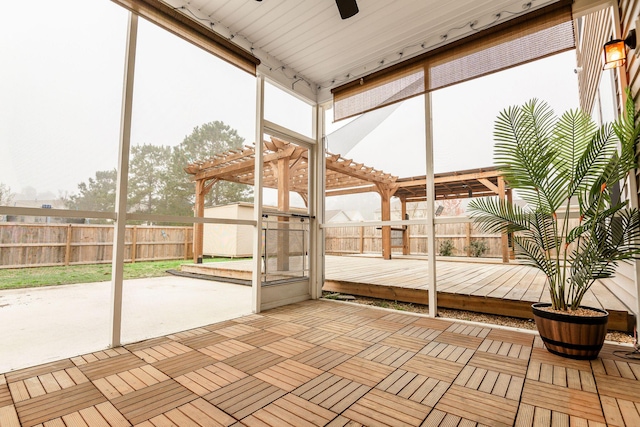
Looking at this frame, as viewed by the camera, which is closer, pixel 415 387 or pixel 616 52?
pixel 415 387

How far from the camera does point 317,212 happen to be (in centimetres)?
415

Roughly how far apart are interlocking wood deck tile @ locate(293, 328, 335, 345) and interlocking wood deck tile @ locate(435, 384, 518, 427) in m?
1.06

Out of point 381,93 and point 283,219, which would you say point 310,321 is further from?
point 381,93

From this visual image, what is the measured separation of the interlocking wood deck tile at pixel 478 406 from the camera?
139cm

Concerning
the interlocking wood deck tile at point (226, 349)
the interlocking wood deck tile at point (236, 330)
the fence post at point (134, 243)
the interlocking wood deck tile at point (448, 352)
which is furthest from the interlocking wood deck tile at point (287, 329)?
the fence post at point (134, 243)

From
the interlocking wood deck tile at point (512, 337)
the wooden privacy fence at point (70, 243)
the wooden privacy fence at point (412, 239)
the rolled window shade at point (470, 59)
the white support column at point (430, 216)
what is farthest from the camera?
the wooden privacy fence at point (412, 239)

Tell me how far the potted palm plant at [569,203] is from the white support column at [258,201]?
7.05 ft

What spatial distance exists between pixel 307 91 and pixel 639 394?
406 centimetres

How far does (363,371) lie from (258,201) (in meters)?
2.12

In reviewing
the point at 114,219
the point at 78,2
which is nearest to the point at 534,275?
the point at 114,219

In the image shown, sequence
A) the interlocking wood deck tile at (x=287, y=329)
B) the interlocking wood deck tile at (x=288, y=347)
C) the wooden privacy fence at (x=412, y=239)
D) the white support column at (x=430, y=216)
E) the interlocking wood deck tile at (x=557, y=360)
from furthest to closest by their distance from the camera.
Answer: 1. the wooden privacy fence at (x=412, y=239)
2. the white support column at (x=430, y=216)
3. the interlocking wood deck tile at (x=287, y=329)
4. the interlocking wood deck tile at (x=288, y=347)
5. the interlocking wood deck tile at (x=557, y=360)

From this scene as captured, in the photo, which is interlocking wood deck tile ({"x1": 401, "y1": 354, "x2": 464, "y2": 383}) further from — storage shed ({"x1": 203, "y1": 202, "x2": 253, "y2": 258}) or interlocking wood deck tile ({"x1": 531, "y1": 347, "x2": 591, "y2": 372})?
storage shed ({"x1": 203, "y1": 202, "x2": 253, "y2": 258})

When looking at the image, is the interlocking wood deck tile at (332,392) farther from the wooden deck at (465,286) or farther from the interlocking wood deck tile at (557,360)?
the wooden deck at (465,286)

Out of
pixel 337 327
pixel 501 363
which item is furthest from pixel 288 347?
pixel 501 363
